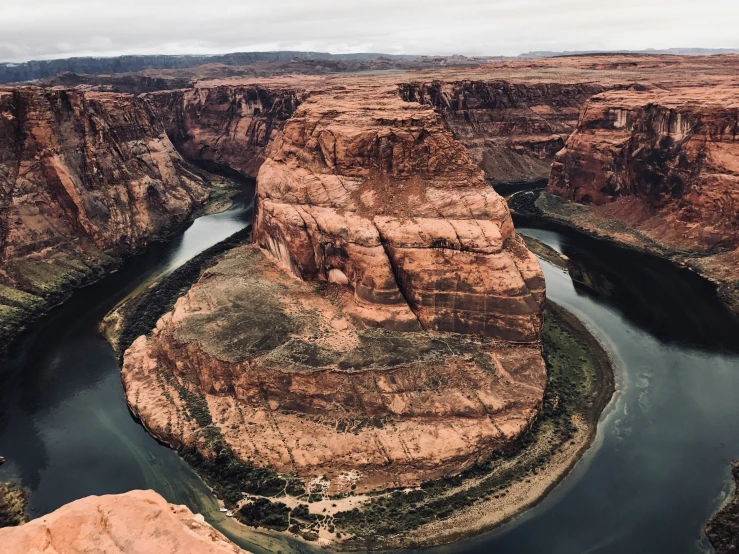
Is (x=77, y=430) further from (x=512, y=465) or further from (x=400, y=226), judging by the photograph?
(x=512, y=465)

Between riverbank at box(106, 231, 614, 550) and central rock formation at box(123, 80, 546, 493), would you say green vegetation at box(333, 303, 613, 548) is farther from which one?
central rock formation at box(123, 80, 546, 493)

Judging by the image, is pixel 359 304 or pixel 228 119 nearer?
pixel 359 304

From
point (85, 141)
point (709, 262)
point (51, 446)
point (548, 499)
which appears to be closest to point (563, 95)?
point (709, 262)

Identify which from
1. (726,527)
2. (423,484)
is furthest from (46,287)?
(726,527)

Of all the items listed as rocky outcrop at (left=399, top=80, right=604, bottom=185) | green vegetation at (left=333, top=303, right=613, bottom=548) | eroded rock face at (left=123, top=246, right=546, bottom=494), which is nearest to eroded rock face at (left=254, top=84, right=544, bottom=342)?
eroded rock face at (left=123, top=246, right=546, bottom=494)

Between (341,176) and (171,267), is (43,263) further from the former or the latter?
(341,176)

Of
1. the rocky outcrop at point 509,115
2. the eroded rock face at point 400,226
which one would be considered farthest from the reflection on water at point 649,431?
the rocky outcrop at point 509,115
